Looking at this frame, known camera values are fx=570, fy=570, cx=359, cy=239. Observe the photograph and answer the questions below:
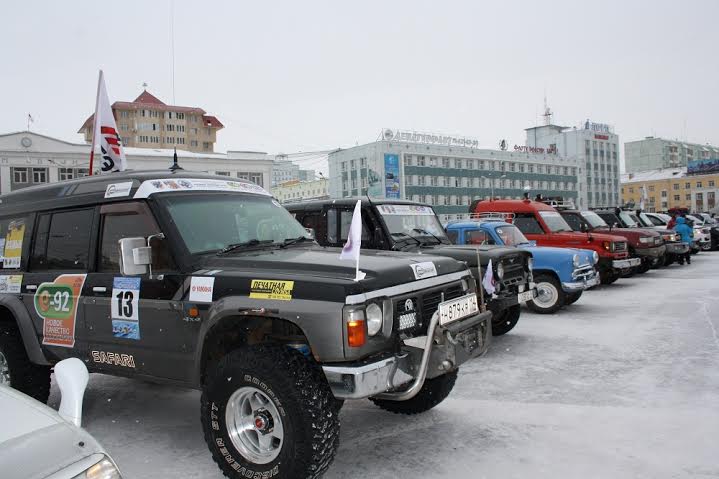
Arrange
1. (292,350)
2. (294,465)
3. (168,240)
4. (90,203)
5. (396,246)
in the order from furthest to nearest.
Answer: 1. (396,246)
2. (90,203)
3. (168,240)
4. (292,350)
5. (294,465)

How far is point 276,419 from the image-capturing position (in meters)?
3.56

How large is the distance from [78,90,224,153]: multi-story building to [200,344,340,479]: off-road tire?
102 m

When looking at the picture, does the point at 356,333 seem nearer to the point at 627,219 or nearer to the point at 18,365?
the point at 18,365

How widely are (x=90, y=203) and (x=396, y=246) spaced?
3842 mm

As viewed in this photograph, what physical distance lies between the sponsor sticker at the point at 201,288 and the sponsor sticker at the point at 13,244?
2.32 m

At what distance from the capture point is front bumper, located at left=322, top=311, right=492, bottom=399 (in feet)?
11.0

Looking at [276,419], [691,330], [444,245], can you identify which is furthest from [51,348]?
[691,330]

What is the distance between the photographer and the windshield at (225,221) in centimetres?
426

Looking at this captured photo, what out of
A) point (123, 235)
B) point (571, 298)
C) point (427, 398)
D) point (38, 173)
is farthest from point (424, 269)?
point (38, 173)

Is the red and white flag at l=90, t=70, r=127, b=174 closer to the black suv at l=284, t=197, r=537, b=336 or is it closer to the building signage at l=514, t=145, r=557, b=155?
the black suv at l=284, t=197, r=537, b=336

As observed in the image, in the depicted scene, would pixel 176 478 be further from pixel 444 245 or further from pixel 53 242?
pixel 444 245

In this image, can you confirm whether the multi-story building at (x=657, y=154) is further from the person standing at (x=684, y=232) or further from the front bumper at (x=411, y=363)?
the front bumper at (x=411, y=363)

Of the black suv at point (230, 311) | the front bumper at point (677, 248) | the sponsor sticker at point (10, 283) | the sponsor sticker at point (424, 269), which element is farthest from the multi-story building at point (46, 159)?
the sponsor sticker at point (424, 269)

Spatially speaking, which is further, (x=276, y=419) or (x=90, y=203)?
(x=90, y=203)
